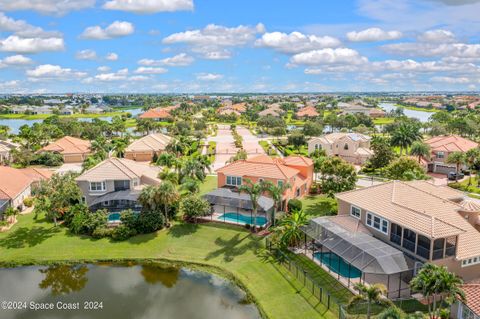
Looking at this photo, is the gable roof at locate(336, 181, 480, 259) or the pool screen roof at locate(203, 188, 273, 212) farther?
the pool screen roof at locate(203, 188, 273, 212)

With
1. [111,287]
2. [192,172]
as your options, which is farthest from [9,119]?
[111,287]

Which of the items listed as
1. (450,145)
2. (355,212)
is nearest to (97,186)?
(355,212)

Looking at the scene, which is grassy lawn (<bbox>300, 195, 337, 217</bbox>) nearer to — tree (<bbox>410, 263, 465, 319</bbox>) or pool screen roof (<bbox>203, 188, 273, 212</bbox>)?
pool screen roof (<bbox>203, 188, 273, 212</bbox>)

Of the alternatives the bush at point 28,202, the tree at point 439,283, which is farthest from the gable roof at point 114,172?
the tree at point 439,283

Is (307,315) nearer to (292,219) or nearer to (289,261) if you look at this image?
(289,261)

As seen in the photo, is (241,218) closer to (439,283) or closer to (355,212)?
(355,212)

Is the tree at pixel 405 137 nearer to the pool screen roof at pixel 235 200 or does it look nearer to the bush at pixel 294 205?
the bush at pixel 294 205

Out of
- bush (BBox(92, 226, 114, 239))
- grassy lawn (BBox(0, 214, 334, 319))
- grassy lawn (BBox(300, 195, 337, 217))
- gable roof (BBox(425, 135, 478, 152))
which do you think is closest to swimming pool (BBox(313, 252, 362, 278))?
grassy lawn (BBox(0, 214, 334, 319))
